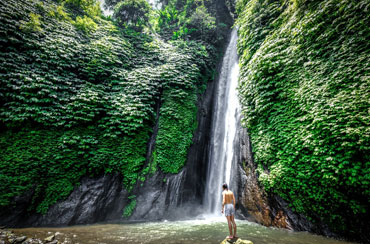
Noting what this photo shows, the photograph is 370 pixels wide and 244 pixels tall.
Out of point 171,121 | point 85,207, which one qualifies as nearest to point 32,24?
point 171,121

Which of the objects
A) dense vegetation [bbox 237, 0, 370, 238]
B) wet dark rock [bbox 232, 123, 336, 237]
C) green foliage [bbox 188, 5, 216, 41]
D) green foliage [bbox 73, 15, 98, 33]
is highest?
green foliage [bbox 188, 5, 216, 41]

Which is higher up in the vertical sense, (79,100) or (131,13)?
(131,13)

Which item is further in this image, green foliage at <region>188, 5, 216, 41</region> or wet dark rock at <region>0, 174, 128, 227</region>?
green foliage at <region>188, 5, 216, 41</region>

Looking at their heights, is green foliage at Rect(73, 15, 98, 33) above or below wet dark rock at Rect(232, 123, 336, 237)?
above

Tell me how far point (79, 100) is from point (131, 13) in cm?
1136

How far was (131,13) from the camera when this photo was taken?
14.6 meters

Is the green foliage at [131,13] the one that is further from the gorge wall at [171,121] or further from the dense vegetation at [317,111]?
the dense vegetation at [317,111]

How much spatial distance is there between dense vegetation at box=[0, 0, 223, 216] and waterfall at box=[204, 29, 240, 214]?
7.22ft

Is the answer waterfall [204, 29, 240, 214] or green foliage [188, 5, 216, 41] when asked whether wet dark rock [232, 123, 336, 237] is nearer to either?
waterfall [204, 29, 240, 214]

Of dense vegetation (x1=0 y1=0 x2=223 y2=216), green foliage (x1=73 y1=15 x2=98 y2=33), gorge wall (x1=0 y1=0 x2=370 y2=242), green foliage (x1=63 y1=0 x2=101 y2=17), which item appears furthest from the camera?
green foliage (x1=63 y1=0 x2=101 y2=17)

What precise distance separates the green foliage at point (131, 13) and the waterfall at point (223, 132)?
9.13m

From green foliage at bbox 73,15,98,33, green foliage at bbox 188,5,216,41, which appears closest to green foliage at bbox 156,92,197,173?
green foliage at bbox 73,15,98,33

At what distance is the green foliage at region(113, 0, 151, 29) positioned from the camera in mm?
14422

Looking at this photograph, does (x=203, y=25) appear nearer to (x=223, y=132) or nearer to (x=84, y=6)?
(x=84, y=6)
